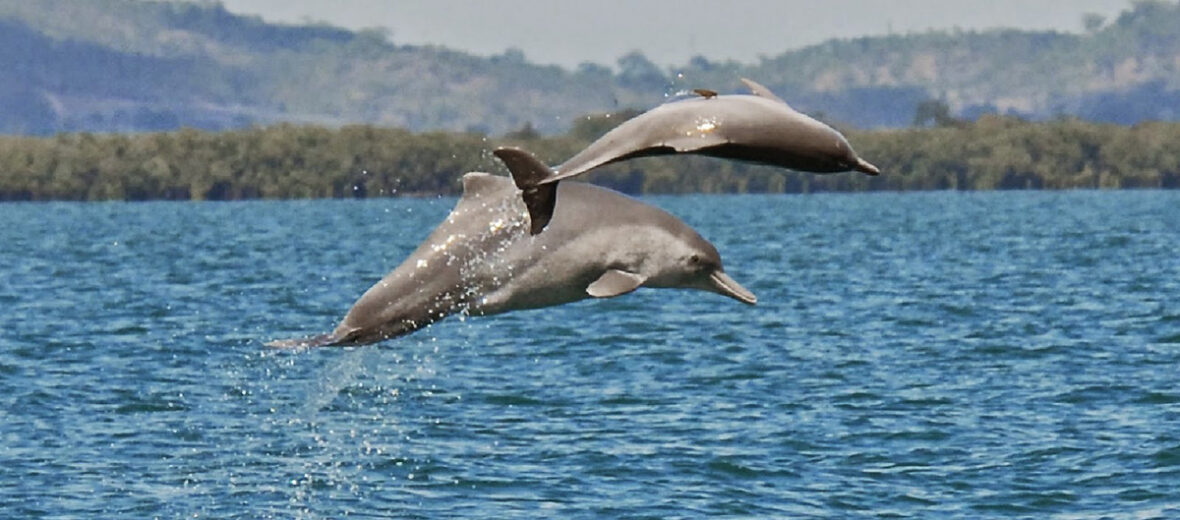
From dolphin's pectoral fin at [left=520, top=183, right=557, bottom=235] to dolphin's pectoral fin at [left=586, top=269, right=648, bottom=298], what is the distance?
60 cm

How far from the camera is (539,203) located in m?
10.9

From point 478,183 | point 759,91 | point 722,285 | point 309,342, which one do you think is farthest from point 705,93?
point 309,342

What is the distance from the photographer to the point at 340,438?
35438 mm

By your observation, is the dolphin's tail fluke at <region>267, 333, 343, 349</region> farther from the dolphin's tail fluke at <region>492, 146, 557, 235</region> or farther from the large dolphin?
the large dolphin

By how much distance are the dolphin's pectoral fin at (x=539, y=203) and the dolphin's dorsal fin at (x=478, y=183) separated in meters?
1.03

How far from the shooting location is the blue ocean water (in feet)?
89.4

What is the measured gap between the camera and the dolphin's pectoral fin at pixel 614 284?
11391 millimetres

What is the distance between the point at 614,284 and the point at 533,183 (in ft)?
3.22

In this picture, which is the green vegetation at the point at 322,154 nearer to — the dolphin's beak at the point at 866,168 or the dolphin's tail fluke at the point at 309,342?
the dolphin's tail fluke at the point at 309,342

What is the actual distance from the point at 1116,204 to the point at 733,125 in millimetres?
189106

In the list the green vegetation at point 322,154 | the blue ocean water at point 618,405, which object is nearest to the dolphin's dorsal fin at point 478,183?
the blue ocean water at point 618,405

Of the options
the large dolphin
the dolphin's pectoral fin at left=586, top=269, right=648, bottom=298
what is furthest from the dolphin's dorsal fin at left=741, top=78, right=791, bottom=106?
the dolphin's pectoral fin at left=586, top=269, right=648, bottom=298

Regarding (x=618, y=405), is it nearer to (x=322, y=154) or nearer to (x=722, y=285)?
(x=722, y=285)

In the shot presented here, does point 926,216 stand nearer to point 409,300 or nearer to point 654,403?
point 654,403
